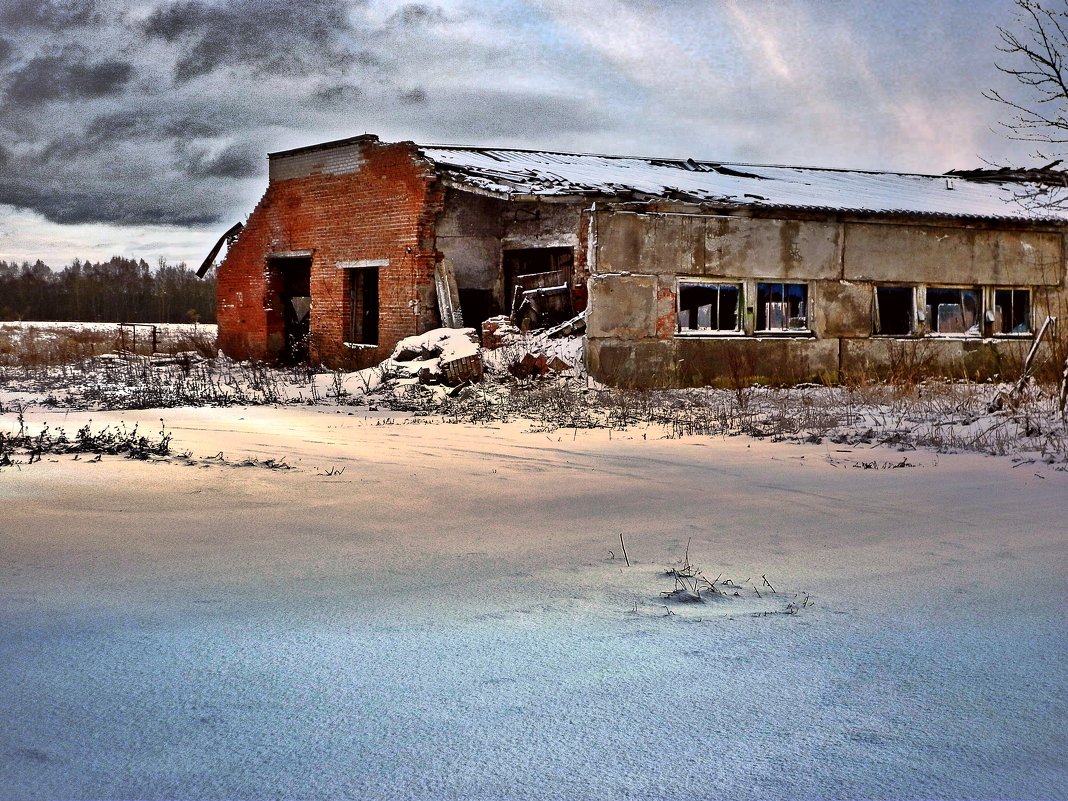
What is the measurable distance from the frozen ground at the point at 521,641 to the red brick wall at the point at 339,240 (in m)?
11.3

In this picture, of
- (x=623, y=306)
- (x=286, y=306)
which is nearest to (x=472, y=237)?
(x=623, y=306)

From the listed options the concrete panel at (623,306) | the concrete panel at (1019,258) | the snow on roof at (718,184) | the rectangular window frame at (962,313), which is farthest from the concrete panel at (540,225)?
the concrete panel at (1019,258)

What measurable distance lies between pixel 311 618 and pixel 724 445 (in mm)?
5658

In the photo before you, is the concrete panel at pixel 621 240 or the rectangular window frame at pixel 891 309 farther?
the rectangular window frame at pixel 891 309

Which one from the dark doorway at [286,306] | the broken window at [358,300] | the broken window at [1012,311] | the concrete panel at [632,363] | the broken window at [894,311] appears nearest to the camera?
the concrete panel at [632,363]

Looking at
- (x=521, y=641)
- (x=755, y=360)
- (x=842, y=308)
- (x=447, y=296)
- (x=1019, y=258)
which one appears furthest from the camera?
(x=1019, y=258)

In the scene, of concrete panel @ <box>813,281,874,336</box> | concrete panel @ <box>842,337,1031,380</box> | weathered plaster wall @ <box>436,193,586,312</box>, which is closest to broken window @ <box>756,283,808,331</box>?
concrete panel @ <box>813,281,874,336</box>

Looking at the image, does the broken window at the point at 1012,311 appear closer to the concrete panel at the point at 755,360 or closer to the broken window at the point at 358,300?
the concrete panel at the point at 755,360

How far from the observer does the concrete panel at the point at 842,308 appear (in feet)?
56.7

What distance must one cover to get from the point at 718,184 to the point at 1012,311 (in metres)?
6.45

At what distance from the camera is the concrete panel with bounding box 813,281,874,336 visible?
56.7 feet

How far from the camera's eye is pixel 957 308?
19.0 meters

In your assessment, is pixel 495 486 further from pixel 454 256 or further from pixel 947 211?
pixel 947 211

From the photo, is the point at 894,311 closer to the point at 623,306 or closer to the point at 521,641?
the point at 623,306
